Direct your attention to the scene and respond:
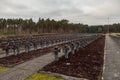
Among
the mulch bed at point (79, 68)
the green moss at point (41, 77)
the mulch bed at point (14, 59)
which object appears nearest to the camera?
the green moss at point (41, 77)

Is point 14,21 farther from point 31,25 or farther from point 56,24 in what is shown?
point 56,24

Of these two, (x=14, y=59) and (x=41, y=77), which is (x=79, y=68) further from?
(x=14, y=59)

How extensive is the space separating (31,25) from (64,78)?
102643mm

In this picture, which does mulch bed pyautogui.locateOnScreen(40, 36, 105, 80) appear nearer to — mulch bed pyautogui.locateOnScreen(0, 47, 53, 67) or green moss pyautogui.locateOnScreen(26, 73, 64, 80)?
green moss pyautogui.locateOnScreen(26, 73, 64, 80)

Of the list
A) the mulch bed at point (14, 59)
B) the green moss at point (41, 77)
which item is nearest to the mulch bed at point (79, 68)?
the green moss at point (41, 77)

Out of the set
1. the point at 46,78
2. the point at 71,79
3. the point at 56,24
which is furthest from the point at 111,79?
the point at 56,24

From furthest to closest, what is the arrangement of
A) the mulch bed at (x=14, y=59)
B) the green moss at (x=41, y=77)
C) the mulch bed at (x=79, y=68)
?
the mulch bed at (x=14, y=59), the mulch bed at (x=79, y=68), the green moss at (x=41, y=77)

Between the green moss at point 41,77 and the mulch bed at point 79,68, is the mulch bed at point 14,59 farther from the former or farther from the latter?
the green moss at point 41,77

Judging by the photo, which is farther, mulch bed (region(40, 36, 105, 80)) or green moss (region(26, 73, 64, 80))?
mulch bed (region(40, 36, 105, 80))

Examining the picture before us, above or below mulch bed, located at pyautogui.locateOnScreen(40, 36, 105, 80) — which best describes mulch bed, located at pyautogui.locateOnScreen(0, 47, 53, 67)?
above

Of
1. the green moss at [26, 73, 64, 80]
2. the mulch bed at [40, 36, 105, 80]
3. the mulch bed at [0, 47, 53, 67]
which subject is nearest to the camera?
the green moss at [26, 73, 64, 80]

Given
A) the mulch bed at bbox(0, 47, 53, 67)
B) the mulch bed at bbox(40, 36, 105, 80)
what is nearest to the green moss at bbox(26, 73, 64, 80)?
the mulch bed at bbox(40, 36, 105, 80)

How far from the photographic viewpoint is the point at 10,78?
26.7 feet

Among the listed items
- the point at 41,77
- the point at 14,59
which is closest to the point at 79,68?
the point at 41,77
